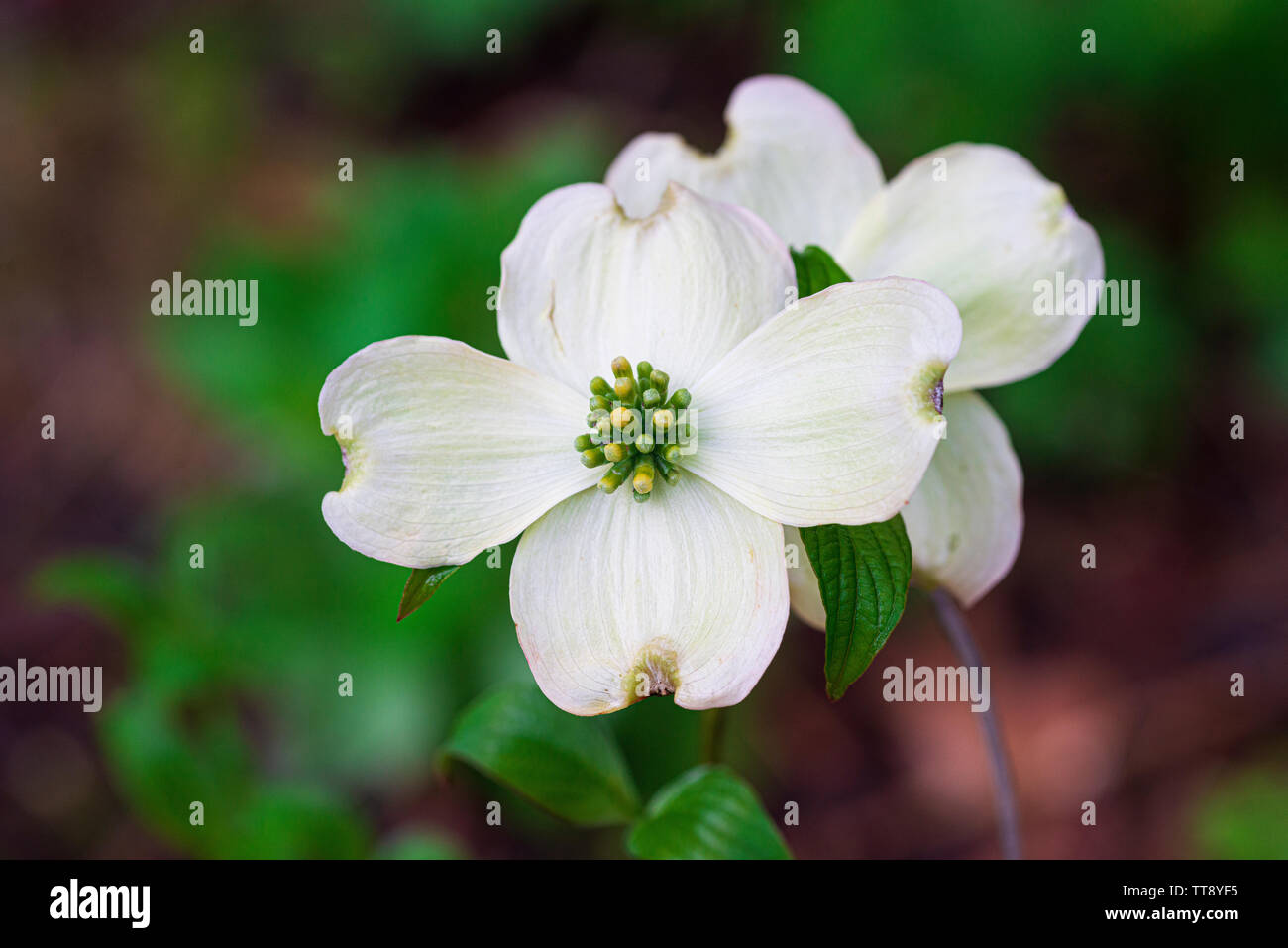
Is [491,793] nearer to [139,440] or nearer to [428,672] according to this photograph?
[428,672]

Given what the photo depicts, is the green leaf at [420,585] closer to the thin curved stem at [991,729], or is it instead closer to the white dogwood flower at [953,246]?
the white dogwood flower at [953,246]

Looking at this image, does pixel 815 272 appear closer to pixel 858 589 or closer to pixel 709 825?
pixel 858 589

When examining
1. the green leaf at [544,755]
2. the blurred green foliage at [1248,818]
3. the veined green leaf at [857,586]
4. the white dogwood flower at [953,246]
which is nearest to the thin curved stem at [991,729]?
the white dogwood flower at [953,246]

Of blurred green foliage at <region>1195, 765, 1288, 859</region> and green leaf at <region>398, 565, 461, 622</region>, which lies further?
blurred green foliage at <region>1195, 765, 1288, 859</region>

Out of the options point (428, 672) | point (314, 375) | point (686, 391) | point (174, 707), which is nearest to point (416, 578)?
point (686, 391)

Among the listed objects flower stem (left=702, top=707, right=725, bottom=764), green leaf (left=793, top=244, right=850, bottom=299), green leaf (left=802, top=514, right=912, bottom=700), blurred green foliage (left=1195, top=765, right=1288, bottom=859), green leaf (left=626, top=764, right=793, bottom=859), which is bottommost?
blurred green foliage (left=1195, top=765, right=1288, bottom=859)

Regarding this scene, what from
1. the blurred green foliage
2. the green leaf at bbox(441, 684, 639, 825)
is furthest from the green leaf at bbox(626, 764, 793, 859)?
the blurred green foliage

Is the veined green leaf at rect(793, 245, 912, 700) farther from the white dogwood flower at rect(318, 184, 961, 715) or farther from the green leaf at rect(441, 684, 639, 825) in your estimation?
the green leaf at rect(441, 684, 639, 825)
